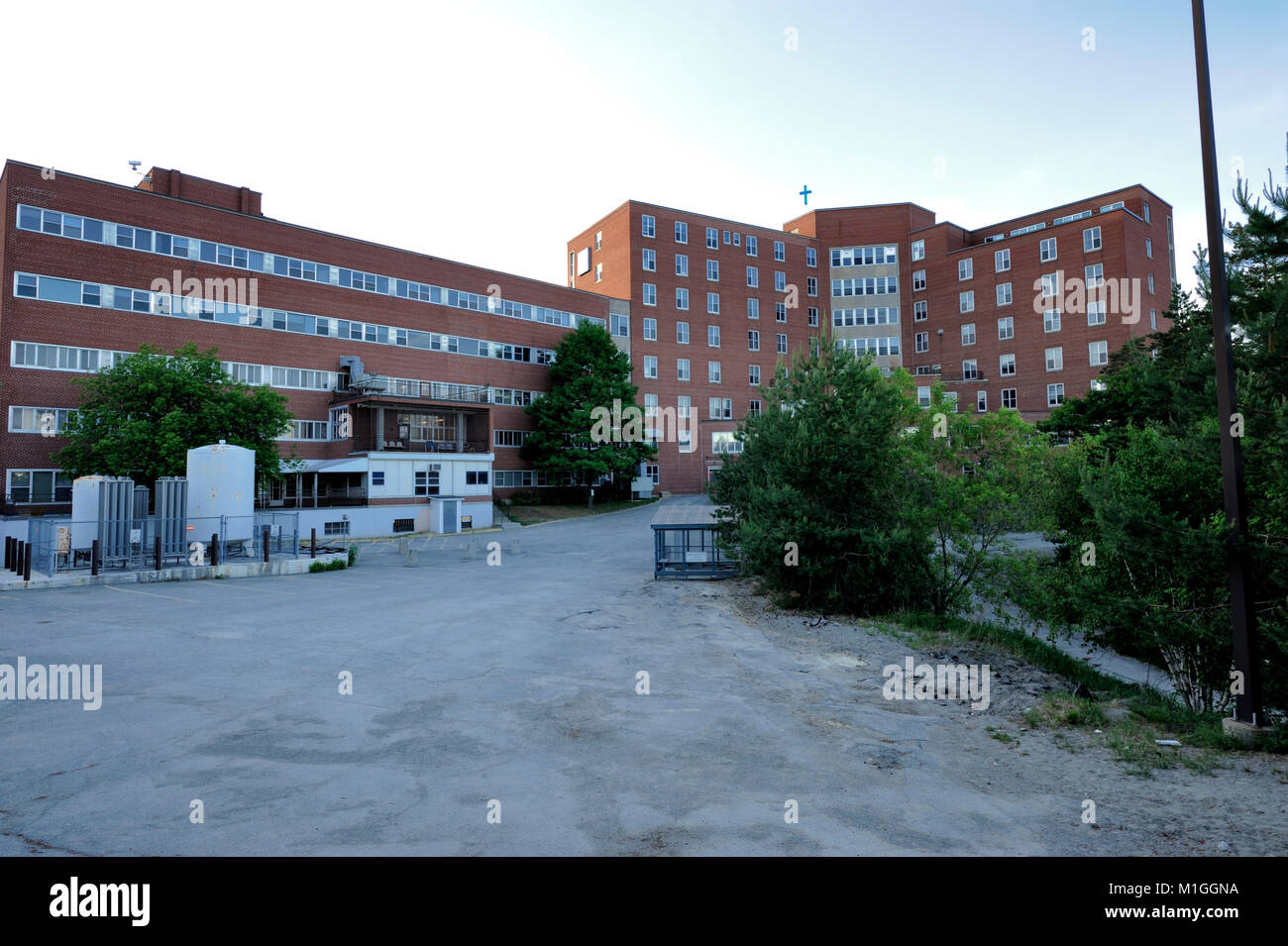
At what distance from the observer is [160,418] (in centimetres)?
3238

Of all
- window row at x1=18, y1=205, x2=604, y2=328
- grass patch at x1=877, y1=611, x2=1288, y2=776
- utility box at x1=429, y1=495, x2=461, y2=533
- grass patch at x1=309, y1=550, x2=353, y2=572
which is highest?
window row at x1=18, y1=205, x2=604, y2=328

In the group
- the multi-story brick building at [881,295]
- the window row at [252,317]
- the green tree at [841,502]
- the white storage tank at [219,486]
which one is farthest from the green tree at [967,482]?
the multi-story brick building at [881,295]

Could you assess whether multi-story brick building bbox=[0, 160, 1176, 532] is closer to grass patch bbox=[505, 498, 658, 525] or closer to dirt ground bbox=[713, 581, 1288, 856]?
grass patch bbox=[505, 498, 658, 525]

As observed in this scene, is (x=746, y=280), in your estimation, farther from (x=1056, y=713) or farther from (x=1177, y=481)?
(x=1056, y=713)

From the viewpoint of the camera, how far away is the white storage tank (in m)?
24.4

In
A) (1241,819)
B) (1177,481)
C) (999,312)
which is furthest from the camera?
(999,312)

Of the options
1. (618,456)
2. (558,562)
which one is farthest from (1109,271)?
(558,562)

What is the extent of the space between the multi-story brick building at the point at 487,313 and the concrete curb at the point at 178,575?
1516cm

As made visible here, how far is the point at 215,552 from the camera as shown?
22250mm

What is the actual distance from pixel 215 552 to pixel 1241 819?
24.7 metres

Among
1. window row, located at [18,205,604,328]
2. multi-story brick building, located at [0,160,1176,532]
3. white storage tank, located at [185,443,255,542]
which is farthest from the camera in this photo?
window row, located at [18,205,604,328]

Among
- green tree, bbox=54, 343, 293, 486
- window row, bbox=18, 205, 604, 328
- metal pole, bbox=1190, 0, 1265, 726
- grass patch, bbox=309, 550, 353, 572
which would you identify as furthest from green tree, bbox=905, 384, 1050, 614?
window row, bbox=18, 205, 604, 328

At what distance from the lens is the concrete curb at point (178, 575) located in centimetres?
1927

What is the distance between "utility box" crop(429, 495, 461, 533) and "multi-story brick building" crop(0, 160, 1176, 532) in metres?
1.20
